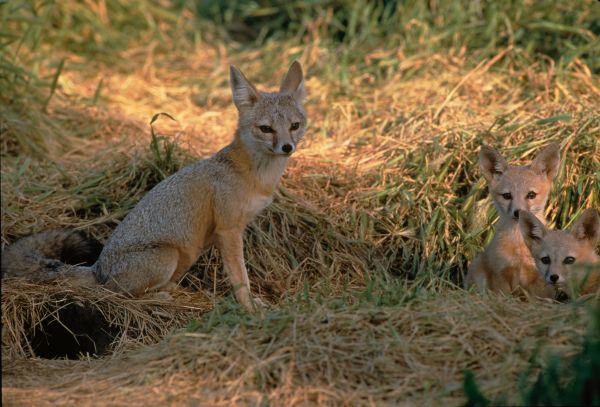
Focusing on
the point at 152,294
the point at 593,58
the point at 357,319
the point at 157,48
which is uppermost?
the point at 593,58

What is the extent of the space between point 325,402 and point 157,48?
813 centimetres

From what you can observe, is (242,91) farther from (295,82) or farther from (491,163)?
(491,163)

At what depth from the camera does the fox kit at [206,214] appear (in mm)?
5938

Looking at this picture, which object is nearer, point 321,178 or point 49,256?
point 49,256

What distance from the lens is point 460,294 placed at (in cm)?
492

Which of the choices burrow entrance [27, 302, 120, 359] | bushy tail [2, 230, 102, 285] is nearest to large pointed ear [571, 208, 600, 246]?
burrow entrance [27, 302, 120, 359]

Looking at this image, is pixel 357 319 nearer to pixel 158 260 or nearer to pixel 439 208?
pixel 158 260

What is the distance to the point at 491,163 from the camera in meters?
6.02

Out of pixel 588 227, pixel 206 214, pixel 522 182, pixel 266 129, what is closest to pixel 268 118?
pixel 266 129

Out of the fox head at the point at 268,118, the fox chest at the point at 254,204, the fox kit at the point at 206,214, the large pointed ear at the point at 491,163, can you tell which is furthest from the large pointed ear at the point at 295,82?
the large pointed ear at the point at 491,163

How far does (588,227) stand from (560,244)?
0.21 metres

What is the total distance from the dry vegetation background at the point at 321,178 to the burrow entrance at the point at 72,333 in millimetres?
50

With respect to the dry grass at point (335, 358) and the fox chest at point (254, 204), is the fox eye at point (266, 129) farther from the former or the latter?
the dry grass at point (335, 358)

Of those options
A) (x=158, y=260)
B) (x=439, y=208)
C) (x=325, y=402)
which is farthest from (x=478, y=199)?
(x=325, y=402)
